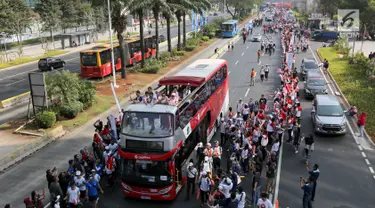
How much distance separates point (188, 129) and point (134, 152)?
114 inches

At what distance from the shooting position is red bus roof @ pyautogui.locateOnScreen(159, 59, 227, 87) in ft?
57.7

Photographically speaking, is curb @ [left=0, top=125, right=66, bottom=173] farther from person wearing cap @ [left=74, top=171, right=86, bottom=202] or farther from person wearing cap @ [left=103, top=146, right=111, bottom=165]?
person wearing cap @ [left=74, top=171, right=86, bottom=202]

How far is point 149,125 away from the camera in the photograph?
13070mm

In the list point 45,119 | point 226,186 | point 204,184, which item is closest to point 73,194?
point 204,184

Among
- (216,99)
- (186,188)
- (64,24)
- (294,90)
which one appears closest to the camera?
(186,188)

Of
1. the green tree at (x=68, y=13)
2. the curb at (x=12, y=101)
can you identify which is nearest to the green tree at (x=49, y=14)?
the green tree at (x=68, y=13)

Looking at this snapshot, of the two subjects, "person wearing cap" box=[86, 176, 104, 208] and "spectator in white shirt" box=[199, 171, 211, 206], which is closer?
"person wearing cap" box=[86, 176, 104, 208]

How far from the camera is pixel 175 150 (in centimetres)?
1298

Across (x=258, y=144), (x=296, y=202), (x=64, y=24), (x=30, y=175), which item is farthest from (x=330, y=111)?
(x=64, y=24)

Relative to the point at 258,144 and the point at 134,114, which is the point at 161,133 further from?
the point at 258,144

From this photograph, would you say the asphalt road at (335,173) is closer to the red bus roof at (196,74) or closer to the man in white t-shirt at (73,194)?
the red bus roof at (196,74)

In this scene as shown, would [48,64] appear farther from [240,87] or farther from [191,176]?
[191,176]

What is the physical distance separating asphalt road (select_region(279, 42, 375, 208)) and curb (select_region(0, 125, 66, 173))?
12.5m

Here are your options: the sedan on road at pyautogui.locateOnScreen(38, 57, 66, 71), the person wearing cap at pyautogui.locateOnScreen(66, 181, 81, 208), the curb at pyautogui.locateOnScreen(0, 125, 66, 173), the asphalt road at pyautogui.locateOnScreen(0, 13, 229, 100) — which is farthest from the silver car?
the sedan on road at pyautogui.locateOnScreen(38, 57, 66, 71)
